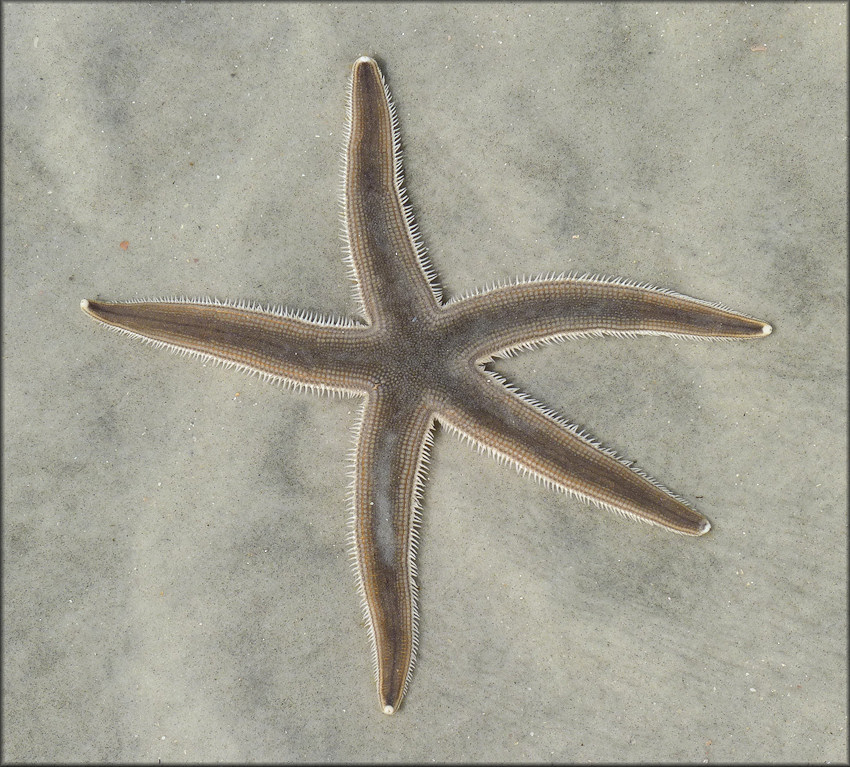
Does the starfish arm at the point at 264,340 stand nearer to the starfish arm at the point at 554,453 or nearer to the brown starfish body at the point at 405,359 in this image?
the brown starfish body at the point at 405,359

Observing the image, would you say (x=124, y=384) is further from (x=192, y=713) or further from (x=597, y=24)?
(x=597, y=24)

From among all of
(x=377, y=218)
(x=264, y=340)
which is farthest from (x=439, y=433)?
(x=377, y=218)

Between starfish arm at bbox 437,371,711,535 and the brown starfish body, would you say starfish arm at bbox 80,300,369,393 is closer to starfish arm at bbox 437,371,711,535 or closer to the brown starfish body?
the brown starfish body

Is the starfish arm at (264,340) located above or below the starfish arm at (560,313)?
Answer: below

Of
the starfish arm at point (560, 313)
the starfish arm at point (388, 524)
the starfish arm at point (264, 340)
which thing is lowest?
the starfish arm at point (388, 524)

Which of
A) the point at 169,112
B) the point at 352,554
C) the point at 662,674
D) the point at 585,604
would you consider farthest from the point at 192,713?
the point at 169,112

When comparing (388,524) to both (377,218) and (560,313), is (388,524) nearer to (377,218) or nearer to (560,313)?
(560,313)

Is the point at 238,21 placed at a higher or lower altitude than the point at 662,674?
higher

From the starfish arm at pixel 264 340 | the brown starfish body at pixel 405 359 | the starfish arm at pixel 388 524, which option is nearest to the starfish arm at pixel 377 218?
the brown starfish body at pixel 405 359
